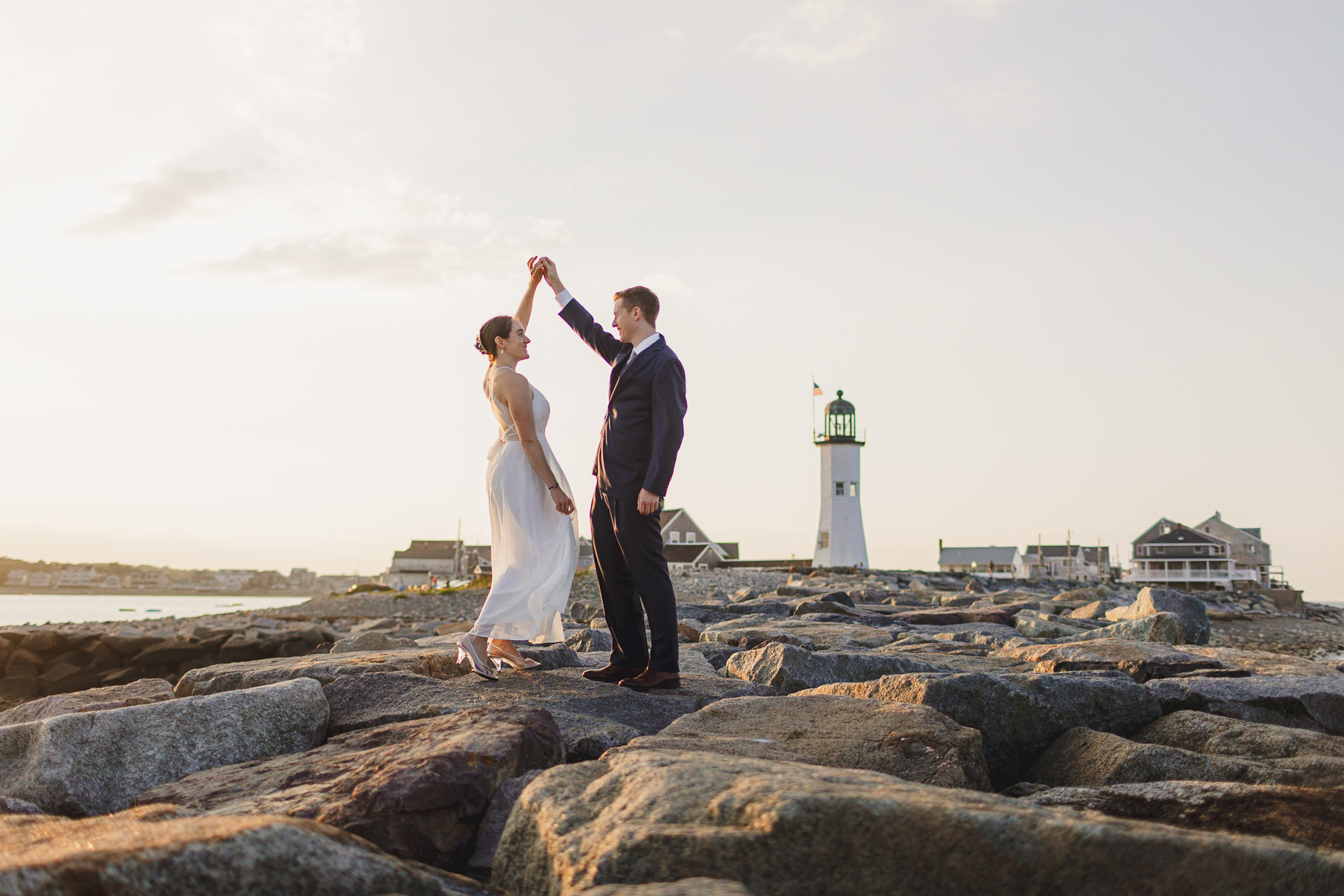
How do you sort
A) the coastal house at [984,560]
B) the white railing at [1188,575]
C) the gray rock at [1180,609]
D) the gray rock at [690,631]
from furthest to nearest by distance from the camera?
the coastal house at [984,560] < the white railing at [1188,575] < the gray rock at [1180,609] < the gray rock at [690,631]

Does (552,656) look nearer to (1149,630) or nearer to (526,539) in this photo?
(526,539)

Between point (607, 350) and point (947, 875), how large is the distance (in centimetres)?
371

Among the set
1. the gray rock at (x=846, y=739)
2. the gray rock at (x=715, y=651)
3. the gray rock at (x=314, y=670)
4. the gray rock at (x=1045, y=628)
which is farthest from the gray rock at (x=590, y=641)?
the gray rock at (x=1045, y=628)

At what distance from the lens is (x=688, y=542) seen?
56.4 meters

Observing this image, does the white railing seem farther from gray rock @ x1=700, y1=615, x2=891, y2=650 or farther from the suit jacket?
the suit jacket

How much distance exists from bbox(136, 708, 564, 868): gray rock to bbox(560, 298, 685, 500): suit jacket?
158 centimetres

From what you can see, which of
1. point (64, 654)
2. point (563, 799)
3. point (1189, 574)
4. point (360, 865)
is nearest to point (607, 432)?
point (563, 799)

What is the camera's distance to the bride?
4.72 m

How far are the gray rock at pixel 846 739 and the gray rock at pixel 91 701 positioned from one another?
2703 millimetres

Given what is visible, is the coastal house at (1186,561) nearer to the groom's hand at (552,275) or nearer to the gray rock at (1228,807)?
the groom's hand at (552,275)

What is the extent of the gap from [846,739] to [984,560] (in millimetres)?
73922

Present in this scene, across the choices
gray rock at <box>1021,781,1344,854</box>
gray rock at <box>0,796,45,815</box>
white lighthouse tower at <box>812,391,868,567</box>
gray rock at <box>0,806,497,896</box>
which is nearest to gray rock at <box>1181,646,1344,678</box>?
gray rock at <box>1021,781,1344,854</box>

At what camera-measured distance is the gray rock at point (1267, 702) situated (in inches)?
152

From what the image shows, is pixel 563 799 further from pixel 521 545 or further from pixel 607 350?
pixel 607 350
